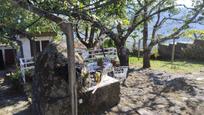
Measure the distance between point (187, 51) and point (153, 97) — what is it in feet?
34.0

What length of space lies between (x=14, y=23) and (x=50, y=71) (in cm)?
442

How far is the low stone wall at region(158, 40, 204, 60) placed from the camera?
15.7 meters

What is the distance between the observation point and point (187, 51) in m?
A: 16.3

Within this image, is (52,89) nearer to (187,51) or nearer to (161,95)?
(161,95)

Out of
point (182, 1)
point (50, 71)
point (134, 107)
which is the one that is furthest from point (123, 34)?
point (50, 71)

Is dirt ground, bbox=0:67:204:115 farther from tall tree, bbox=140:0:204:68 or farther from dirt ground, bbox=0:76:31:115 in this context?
tall tree, bbox=140:0:204:68

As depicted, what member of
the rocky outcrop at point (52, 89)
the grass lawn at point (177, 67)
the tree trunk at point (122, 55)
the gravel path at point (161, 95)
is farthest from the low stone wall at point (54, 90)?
the grass lawn at point (177, 67)

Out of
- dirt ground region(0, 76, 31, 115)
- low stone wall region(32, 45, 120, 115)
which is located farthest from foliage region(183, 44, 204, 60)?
low stone wall region(32, 45, 120, 115)

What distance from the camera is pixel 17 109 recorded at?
6.55 meters

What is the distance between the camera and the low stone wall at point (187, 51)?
15683mm

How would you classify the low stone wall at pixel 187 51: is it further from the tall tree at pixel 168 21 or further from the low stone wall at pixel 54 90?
the low stone wall at pixel 54 90

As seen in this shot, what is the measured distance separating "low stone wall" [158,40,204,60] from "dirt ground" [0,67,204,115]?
7091 millimetres

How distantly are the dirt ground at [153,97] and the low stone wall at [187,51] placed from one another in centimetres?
709

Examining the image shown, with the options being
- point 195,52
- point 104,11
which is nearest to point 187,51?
point 195,52
